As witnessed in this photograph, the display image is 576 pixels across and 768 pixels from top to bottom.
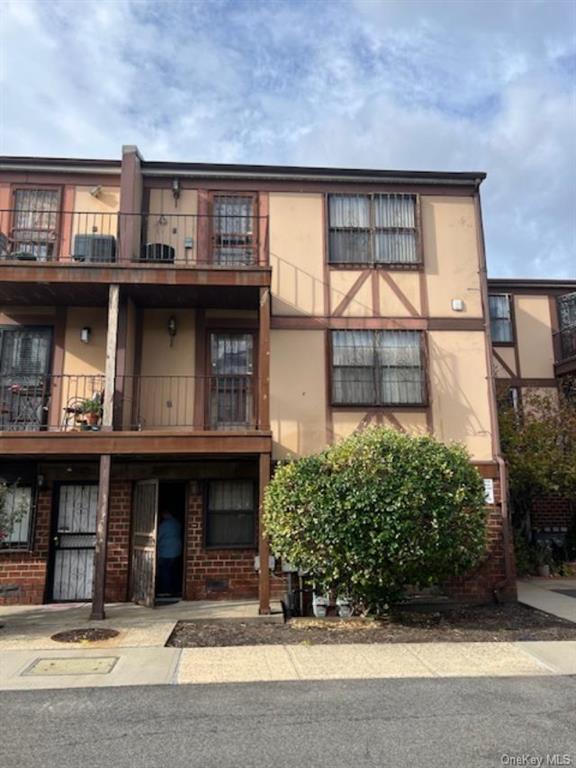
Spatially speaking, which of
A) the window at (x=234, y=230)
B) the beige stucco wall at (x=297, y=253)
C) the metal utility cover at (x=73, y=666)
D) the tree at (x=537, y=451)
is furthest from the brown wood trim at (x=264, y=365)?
the tree at (x=537, y=451)

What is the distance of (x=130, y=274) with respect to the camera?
32.7ft

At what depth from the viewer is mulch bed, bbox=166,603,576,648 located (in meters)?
7.74

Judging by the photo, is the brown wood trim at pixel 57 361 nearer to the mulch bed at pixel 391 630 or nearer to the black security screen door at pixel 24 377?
the black security screen door at pixel 24 377

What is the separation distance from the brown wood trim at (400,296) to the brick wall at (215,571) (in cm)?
524

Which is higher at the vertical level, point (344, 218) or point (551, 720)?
point (344, 218)

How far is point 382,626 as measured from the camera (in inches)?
334

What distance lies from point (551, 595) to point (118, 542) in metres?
7.71

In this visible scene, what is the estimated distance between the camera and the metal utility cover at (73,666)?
6324 millimetres

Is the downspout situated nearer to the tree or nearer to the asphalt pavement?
the tree

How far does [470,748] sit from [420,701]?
103cm

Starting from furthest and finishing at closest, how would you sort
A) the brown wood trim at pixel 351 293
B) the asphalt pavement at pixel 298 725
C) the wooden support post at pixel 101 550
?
the brown wood trim at pixel 351 293 < the wooden support post at pixel 101 550 < the asphalt pavement at pixel 298 725

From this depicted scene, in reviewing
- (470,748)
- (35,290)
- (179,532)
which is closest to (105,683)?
(470,748)

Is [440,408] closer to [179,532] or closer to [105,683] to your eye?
[179,532]

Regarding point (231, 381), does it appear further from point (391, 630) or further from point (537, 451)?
point (537, 451)
